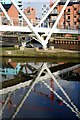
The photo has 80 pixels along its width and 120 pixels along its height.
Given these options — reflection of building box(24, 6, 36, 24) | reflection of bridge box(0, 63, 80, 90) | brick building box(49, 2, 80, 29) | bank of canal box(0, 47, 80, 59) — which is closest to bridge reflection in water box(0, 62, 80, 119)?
reflection of bridge box(0, 63, 80, 90)

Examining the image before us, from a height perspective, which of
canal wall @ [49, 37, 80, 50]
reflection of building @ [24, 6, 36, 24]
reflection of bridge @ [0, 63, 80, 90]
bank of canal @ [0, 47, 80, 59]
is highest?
reflection of bridge @ [0, 63, 80, 90]

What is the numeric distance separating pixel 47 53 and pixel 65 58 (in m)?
1.35

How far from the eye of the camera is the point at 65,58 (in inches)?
969

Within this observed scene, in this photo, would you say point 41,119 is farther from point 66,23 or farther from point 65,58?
point 66,23

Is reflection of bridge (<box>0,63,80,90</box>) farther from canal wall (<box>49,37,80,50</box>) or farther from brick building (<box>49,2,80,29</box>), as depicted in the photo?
brick building (<box>49,2,80,29</box>)

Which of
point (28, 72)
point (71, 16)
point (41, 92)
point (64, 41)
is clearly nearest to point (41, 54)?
point (28, 72)

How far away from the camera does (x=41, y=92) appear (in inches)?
575

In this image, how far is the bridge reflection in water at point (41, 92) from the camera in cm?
1149

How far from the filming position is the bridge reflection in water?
11492mm

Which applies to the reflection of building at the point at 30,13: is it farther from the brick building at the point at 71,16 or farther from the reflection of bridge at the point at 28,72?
the reflection of bridge at the point at 28,72

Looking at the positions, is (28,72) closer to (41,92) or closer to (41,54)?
(41,54)

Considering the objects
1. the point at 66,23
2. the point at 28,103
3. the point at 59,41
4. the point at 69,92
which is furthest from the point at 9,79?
the point at 66,23

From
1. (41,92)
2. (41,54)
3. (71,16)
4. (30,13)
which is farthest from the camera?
(30,13)

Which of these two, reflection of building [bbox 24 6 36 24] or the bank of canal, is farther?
reflection of building [bbox 24 6 36 24]
